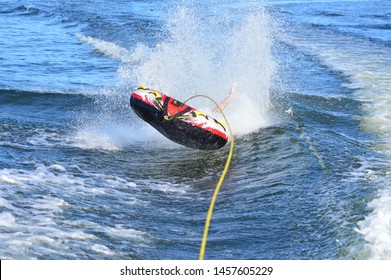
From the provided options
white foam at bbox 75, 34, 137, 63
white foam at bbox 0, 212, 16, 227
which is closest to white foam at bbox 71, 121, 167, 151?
white foam at bbox 0, 212, 16, 227

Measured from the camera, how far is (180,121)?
12297 millimetres

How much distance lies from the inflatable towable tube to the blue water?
446mm

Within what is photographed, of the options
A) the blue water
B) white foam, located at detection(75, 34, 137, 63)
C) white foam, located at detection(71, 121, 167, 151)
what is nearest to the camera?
the blue water

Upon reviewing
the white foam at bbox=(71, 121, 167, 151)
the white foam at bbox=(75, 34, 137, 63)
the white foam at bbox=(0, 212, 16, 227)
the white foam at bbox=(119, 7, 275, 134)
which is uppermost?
the white foam at bbox=(0, 212, 16, 227)

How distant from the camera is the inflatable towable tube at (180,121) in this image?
484 inches

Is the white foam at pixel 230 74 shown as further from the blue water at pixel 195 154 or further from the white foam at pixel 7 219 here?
the white foam at pixel 7 219

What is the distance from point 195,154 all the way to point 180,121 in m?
1.05

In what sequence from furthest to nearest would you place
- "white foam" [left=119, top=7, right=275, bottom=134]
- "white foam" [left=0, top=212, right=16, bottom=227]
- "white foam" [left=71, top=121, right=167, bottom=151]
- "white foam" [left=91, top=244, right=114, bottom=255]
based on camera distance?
1. "white foam" [left=119, top=7, right=275, bottom=134]
2. "white foam" [left=71, top=121, right=167, bottom=151]
3. "white foam" [left=0, top=212, right=16, bottom=227]
4. "white foam" [left=91, top=244, right=114, bottom=255]

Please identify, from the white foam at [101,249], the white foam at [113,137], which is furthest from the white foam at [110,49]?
the white foam at [101,249]

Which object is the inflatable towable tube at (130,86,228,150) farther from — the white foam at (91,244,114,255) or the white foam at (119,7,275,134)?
the white foam at (91,244,114,255)

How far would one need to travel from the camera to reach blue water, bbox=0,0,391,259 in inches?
349

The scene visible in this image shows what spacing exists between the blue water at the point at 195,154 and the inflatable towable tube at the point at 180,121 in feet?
1.46

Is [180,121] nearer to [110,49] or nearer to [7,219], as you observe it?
[7,219]

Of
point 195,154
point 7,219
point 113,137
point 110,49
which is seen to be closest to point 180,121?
point 195,154
